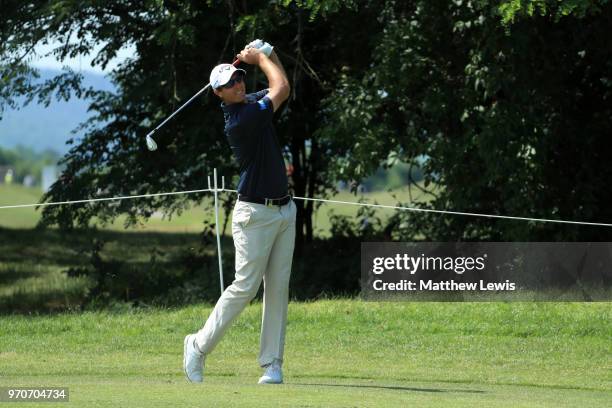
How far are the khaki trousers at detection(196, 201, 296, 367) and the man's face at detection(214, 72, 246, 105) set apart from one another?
0.67 meters

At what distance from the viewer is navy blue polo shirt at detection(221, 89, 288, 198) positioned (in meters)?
7.80

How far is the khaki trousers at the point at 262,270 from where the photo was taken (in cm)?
799

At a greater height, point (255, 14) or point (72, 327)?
point (255, 14)

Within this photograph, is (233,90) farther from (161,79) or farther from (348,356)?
(161,79)

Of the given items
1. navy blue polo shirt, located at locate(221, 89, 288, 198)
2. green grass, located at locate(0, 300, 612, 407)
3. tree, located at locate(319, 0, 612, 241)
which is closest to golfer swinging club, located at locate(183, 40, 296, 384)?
navy blue polo shirt, located at locate(221, 89, 288, 198)

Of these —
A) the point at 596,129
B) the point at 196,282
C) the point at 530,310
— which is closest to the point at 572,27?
the point at 596,129

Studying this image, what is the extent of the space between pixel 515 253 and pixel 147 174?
19.6 ft

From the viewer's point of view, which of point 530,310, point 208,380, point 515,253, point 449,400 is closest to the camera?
point 449,400

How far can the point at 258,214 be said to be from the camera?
795cm

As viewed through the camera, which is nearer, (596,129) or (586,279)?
(586,279)

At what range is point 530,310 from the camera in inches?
526

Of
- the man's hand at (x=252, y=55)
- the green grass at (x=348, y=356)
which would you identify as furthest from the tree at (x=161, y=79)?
the man's hand at (x=252, y=55)

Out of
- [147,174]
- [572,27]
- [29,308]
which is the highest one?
[572,27]

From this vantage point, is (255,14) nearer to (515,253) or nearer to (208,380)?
(515,253)
